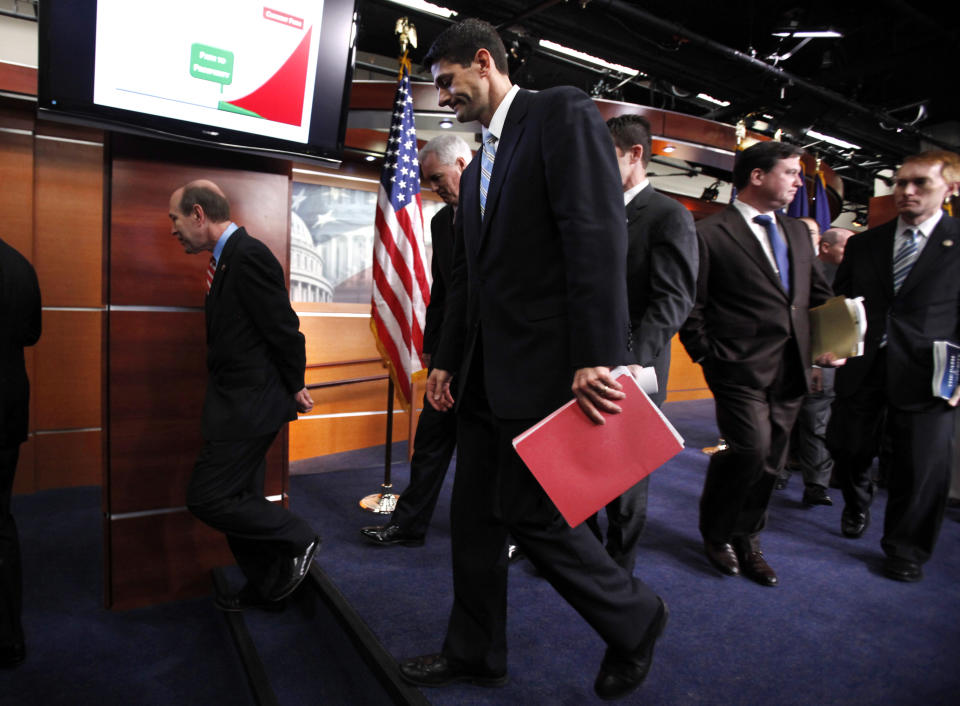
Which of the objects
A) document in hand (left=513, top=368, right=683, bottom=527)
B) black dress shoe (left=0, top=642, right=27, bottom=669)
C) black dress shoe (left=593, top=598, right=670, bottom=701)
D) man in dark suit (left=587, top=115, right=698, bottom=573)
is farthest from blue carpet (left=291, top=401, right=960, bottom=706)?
black dress shoe (left=0, top=642, right=27, bottom=669)

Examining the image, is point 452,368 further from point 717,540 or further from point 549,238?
point 717,540

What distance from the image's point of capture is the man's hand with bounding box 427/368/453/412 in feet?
5.35

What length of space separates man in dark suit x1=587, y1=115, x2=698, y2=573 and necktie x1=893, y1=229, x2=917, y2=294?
114 centimetres

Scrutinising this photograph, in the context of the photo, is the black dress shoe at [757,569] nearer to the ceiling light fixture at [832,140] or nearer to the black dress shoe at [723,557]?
the black dress shoe at [723,557]

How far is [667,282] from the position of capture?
190 cm

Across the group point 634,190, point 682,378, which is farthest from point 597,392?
point 682,378

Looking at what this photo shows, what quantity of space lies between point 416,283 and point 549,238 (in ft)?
6.51

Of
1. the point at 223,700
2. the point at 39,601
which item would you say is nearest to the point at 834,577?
the point at 223,700

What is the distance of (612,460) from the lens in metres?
1.19

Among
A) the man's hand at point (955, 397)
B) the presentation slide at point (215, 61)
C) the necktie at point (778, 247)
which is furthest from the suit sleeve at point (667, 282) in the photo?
the presentation slide at point (215, 61)

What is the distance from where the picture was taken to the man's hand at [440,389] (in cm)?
163

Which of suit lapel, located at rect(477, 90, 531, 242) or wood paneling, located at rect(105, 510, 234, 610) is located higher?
suit lapel, located at rect(477, 90, 531, 242)

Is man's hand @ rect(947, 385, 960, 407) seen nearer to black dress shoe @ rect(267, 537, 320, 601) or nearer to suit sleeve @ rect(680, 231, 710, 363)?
suit sleeve @ rect(680, 231, 710, 363)

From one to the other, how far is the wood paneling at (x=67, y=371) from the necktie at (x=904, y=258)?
4384 millimetres
